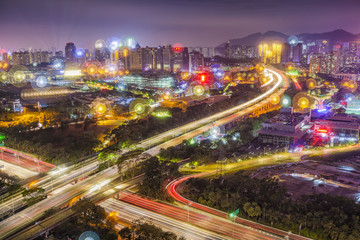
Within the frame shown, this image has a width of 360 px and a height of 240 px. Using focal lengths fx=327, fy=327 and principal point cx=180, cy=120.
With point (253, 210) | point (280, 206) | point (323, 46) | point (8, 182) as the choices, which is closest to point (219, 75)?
point (8, 182)

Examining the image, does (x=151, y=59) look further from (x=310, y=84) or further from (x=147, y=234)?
(x=147, y=234)

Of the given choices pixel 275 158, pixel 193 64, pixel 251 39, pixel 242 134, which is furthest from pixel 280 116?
pixel 251 39

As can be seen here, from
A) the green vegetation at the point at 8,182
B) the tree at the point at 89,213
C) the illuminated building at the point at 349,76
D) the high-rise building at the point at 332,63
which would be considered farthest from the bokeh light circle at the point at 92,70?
the tree at the point at 89,213

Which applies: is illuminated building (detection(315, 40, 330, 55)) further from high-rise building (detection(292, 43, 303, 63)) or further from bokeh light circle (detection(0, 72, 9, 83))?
bokeh light circle (detection(0, 72, 9, 83))

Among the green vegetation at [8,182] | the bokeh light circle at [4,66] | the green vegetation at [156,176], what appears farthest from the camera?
the bokeh light circle at [4,66]

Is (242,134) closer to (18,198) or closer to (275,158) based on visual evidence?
(275,158)

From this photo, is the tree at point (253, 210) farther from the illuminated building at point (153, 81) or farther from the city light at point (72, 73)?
the city light at point (72, 73)

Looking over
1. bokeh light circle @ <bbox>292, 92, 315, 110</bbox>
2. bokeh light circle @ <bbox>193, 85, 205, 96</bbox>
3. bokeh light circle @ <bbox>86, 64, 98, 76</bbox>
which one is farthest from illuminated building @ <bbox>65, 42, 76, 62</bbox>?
bokeh light circle @ <bbox>292, 92, 315, 110</bbox>
